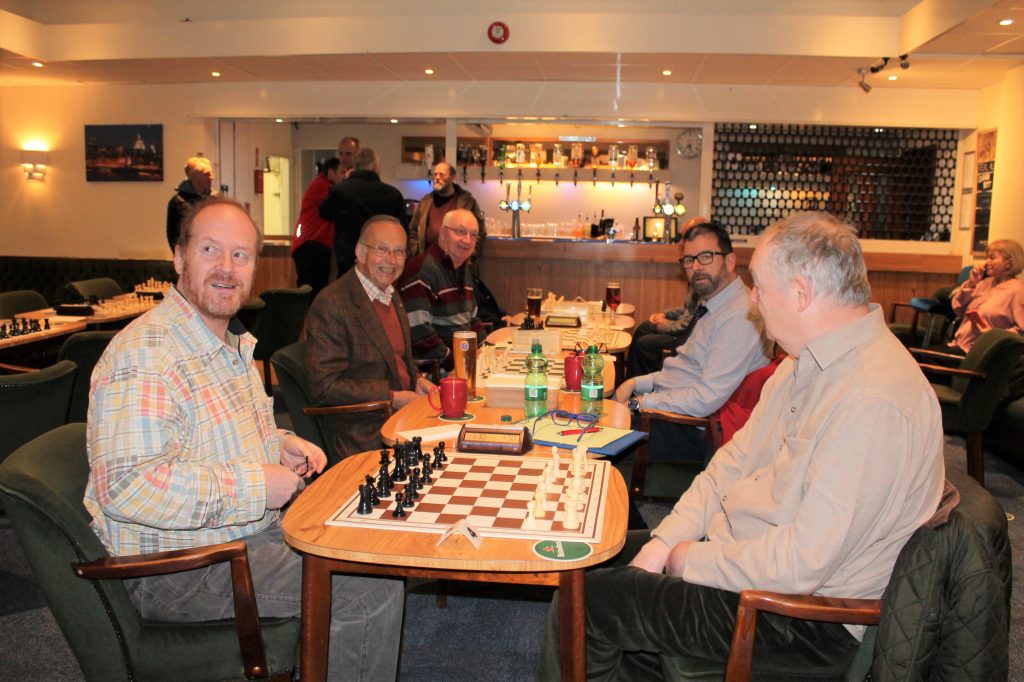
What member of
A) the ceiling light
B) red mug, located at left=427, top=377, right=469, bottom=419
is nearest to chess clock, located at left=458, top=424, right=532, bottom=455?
red mug, located at left=427, top=377, right=469, bottom=419

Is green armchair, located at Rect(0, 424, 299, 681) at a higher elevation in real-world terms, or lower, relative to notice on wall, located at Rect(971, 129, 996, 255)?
lower

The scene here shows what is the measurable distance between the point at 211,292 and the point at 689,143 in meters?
8.34

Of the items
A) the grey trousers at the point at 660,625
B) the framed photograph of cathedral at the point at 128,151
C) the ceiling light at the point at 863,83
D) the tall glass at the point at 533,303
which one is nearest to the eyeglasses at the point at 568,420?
the grey trousers at the point at 660,625

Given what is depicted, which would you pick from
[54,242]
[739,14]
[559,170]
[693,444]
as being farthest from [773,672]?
[54,242]

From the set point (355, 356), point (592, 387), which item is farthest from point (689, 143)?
point (592, 387)

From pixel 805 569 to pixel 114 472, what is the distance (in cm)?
144

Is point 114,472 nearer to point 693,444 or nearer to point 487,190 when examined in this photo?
point 693,444

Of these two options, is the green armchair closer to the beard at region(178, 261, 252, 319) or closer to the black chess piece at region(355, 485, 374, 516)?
the black chess piece at region(355, 485, 374, 516)

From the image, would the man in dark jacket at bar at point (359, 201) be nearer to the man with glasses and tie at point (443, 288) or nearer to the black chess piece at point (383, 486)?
the man with glasses and tie at point (443, 288)

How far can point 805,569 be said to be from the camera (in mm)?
1700

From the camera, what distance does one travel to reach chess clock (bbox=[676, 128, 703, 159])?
31.6ft

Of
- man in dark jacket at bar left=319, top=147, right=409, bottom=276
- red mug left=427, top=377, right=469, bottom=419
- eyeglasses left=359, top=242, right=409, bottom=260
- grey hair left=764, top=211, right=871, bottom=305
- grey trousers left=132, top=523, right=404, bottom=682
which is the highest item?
man in dark jacket at bar left=319, top=147, right=409, bottom=276

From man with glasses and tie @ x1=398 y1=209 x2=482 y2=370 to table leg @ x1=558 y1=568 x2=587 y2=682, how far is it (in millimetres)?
2715

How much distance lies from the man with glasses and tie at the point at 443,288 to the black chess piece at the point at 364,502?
101 inches
